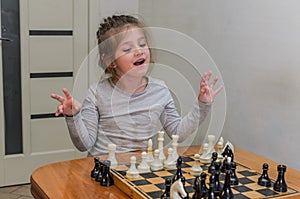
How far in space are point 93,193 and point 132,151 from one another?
49cm

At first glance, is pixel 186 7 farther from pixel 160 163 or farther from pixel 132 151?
pixel 160 163

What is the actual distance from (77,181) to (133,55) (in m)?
0.64

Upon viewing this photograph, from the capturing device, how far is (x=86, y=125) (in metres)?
1.87

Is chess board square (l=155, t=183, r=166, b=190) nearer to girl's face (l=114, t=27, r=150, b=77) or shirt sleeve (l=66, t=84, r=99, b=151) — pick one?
shirt sleeve (l=66, t=84, r=99, b=151)

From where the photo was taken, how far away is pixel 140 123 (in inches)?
77.6

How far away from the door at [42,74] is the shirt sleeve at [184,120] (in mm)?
1578

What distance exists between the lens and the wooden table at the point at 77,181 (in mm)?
1348

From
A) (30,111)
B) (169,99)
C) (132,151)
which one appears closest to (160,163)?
(132,151)

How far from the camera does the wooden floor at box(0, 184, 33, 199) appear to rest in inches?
128

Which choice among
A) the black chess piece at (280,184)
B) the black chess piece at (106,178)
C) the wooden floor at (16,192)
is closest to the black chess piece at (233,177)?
the black chess piece at (280,184)

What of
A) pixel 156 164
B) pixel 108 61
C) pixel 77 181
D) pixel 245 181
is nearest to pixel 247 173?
pixel 245 181

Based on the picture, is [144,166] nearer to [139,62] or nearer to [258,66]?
[139,62]

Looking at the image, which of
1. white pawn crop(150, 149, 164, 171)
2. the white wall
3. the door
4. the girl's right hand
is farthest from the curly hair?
the door

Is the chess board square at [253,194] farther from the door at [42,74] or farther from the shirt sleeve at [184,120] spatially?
the door at [42,74]
